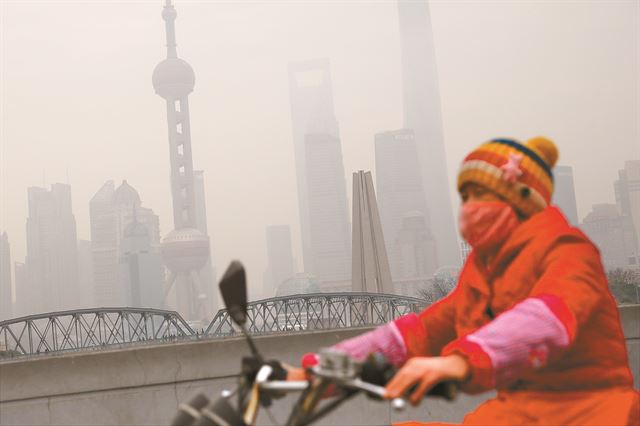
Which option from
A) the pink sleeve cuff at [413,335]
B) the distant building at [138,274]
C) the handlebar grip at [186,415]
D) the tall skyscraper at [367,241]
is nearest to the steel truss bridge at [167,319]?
the tall skyscraper at [367,241]

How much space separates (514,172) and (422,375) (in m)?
0.89

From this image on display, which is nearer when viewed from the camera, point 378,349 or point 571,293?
point 571,293

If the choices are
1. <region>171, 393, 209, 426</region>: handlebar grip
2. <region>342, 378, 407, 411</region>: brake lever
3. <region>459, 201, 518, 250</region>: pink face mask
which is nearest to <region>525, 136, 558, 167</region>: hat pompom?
<region>459, 201, 518, 250</region>: pink face mask

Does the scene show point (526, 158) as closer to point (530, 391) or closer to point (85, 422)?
point (530, 391)

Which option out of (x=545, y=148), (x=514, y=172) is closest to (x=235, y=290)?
(x=514, y=172)

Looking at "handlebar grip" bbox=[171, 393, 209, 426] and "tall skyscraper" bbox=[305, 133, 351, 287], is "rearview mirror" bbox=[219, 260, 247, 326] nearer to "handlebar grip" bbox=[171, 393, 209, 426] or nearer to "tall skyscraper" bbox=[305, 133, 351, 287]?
"handlebar grip" bbox=[171, 393, 209, 426]

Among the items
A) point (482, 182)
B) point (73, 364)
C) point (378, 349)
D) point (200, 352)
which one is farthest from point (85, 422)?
point (482, 182)

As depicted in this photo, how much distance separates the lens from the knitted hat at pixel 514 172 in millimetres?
2848

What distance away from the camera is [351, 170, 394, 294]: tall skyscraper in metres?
69.8

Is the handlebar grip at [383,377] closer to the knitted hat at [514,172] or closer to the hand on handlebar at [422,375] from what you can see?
the hand on handlebar at [422,375]

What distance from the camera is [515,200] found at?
113 inches

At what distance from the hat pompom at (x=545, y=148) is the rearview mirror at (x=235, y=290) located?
1.11m

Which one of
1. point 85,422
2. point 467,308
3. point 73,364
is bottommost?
point 85,422

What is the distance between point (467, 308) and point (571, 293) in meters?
0.51
